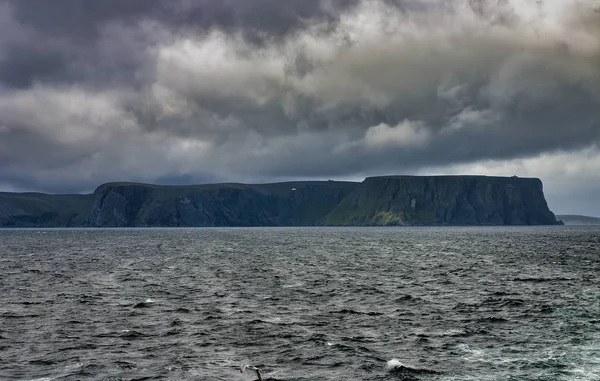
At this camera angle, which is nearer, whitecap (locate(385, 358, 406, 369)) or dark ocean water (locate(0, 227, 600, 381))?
dark ocean water (locate(0, 227, 600, 381))

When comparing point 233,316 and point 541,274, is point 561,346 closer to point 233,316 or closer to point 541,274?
point 233,316

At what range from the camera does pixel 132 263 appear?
11275 cm

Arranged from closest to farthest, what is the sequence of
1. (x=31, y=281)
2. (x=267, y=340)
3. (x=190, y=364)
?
(x=190, y=364)
(x=267, y=340)
(x=31, y=281)

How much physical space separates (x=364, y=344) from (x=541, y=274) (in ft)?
192

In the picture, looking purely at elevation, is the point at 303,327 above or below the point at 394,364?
below

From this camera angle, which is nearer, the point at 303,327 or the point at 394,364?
the point at 394,364

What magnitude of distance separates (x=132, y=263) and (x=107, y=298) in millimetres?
52209

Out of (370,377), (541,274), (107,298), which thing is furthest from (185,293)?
(541,274)

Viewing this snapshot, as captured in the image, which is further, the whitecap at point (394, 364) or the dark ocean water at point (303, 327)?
the whitecap at point (394, 364)

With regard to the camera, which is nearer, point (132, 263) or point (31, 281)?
point (31, 281)

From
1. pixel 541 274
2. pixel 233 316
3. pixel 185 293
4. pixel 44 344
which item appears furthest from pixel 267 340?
pixel 541 274

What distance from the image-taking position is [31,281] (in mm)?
80375

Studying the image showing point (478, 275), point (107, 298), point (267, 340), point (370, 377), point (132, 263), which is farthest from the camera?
point (132, 263)

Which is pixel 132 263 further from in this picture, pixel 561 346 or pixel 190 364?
pixel 561 346
